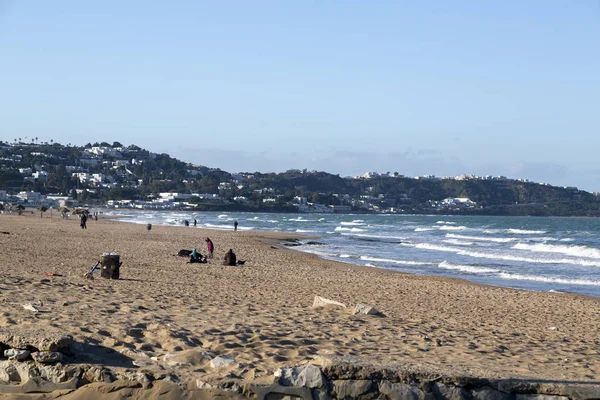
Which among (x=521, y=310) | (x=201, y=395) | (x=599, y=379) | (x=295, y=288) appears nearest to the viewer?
(x=201, y=395)

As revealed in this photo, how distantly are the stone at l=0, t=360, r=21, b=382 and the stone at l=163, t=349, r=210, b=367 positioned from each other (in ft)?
3.85

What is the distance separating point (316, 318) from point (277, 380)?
3611mm

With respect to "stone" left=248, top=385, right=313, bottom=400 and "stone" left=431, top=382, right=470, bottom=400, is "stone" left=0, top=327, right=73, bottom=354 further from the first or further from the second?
"stone" left=431, top=382, right=470, bottom=400

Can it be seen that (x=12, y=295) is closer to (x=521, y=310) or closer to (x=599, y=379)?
(x=599, y=379)

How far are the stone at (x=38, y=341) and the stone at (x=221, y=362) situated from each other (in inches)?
46.2

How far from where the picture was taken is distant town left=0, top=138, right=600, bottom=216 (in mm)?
148250

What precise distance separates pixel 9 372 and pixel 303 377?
7.62 ft

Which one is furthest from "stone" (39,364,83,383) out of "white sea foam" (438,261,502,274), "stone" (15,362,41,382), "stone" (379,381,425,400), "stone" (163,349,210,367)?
"white sea foam" (438,261,502,274)

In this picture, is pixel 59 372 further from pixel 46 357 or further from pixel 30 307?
pixel 30 307

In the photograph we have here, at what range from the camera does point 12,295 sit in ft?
30.1

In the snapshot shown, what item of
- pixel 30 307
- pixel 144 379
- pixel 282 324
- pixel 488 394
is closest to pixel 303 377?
pixel 144 379

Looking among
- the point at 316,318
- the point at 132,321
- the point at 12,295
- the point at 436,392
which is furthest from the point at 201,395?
the point at 12,295

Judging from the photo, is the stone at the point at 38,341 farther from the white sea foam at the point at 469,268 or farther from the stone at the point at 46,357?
the white sea foam at the point at 469,268

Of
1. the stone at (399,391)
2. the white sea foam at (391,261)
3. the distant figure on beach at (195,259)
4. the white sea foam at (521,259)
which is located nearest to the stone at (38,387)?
the stone at (399,391)
